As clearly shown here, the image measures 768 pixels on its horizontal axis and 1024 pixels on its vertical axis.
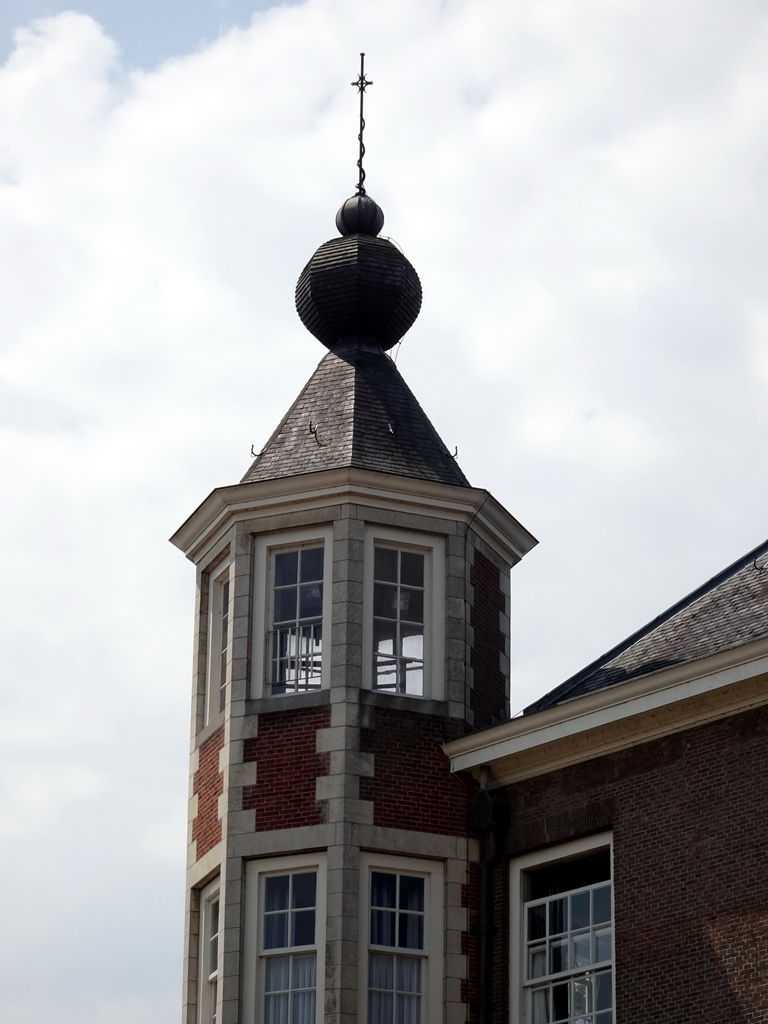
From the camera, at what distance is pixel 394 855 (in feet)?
61.3

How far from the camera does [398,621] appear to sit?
19781mm

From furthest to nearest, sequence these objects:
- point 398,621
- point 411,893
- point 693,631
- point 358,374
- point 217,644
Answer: point 358,374 < point 217,644 < point 398,621 < point 693,631 < point 411,893

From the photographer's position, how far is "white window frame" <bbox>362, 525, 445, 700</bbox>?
19453 mm

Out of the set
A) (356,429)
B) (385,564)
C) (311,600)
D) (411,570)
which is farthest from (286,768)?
(356,429)

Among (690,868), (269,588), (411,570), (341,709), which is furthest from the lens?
(411,570)

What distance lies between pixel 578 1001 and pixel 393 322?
26.5 ft

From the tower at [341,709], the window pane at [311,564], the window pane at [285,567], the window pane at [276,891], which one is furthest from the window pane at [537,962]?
the window pane at [285,567]

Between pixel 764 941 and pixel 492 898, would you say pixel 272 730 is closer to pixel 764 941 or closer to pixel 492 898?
pixel 492 898

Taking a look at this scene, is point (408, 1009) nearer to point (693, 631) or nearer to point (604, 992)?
point (604, 992)

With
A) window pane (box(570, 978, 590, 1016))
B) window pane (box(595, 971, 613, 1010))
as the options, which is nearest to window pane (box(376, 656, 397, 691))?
window pane (box(570, 978, 590, 1016))

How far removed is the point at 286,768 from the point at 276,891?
113cm

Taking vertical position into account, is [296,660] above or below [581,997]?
above

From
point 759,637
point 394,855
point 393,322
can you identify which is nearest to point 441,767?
point 394,855

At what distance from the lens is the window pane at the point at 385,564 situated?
1988cm
